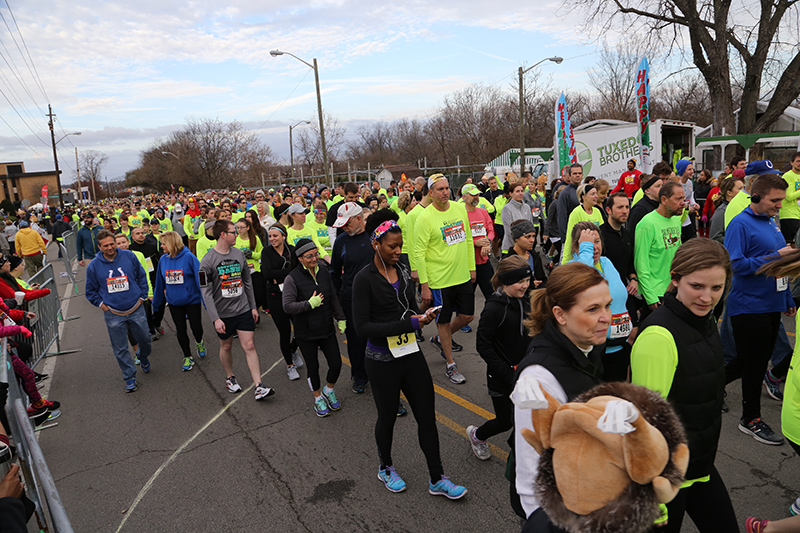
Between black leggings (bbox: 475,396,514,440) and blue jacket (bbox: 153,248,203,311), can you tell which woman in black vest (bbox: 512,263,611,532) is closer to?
black leggings (bbox: 475,396,514,440)

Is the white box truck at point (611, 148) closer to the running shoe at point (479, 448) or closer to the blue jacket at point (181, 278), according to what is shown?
the blue jacket at point (181, 278)

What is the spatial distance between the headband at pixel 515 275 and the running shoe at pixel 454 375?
2.44 meters

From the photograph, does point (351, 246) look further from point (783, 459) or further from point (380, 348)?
point (783, 459)

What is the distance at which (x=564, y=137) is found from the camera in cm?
2070

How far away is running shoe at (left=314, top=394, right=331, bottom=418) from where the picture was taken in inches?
210

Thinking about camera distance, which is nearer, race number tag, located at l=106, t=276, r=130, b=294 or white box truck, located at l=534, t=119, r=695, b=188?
race number tag, located at l=106, t=276, r=130, b=294

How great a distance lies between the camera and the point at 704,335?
7.72ft

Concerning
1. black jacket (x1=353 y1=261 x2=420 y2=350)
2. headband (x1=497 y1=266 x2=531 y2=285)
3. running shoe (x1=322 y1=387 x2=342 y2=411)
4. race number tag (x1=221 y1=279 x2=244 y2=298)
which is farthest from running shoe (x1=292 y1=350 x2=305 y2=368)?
headband (x1=497 y1=266 x2=531 y2=285)

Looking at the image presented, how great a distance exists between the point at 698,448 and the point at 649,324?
1.91ft

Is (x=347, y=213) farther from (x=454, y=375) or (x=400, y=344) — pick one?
(x=400, y=344)

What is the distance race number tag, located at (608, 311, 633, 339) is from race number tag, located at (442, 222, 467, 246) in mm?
2380

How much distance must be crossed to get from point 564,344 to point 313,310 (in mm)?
3542

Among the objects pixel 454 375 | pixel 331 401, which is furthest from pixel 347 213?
pixel 454 375

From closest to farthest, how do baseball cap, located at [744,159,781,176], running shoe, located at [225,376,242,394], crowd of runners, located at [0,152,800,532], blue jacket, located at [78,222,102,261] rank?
crowd of runners, located at [0,152,800,532]
baseball cap, located at [744,159,781,176]
running shoe, located at [225,376,242,394]
blue jacket, located at [78,222,102,261]
